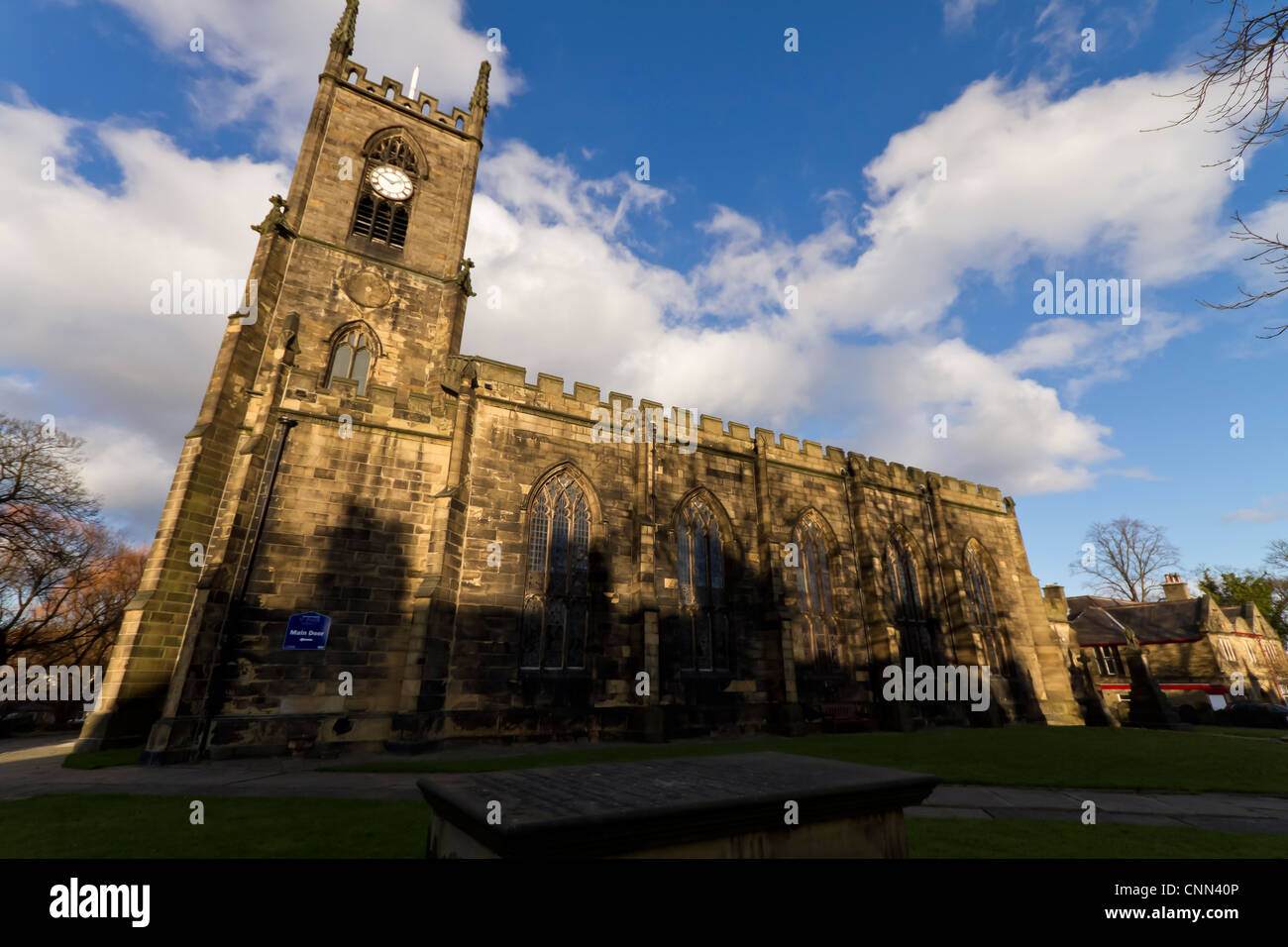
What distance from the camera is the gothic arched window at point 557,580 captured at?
44.4 ft

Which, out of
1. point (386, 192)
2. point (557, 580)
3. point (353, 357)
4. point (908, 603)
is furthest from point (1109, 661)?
point (386, 192)

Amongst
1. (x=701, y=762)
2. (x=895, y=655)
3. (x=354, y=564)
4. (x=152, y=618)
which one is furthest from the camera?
(x=895, y=655)

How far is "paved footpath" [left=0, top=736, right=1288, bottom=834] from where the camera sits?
20.6 ft

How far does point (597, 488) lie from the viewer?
607 inches

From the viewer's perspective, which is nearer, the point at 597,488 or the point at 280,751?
the point at 280,751

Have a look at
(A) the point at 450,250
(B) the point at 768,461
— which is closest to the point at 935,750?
(B) the point at 768,461

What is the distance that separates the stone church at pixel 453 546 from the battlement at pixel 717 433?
0.11 metres

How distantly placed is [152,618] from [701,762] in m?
13.4

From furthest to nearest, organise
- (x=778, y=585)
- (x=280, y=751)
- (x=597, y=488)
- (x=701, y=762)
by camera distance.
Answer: (x=778, y=585), (x=597, y=488), (x=280, y=751), (x=701, y=762)

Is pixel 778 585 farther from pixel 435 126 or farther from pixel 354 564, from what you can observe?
pixel 435 126

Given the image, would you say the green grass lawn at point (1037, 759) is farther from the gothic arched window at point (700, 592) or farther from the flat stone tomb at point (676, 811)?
the flat stone tomb at point (676, 811)

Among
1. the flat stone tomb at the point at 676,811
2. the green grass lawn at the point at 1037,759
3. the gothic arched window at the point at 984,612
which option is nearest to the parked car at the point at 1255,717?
→ the gothic arched window at the point at 984,612
